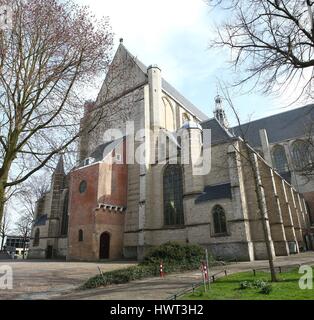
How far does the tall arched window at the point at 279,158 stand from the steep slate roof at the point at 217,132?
1680 centimetres

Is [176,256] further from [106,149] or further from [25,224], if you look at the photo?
[25,224]

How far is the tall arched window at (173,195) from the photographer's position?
25.3 metres

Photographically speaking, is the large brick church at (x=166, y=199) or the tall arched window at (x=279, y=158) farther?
the tall arched window at (x=279, y=158)

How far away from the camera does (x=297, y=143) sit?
38406 mm

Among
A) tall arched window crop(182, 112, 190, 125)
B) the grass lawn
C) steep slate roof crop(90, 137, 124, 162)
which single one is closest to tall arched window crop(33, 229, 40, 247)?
steep slate roof crop(90, 137, 124, 162)

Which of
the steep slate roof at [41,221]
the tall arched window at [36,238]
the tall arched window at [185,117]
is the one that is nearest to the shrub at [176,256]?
the tall arched window at [185,117]

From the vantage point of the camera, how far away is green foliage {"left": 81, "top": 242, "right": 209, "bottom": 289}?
11.6 metres

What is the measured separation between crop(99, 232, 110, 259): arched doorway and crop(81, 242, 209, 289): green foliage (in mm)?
11085

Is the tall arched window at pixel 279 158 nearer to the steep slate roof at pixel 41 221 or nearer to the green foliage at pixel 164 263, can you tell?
the green foliage at pixel 164 263

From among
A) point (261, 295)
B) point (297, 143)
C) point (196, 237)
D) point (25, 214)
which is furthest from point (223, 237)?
point (25, 214)

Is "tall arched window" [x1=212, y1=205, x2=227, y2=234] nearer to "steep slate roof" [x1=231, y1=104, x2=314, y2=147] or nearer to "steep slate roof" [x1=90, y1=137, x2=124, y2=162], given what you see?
"steep slate roof" [x1=90, y1=137, x2=124, y2=162]

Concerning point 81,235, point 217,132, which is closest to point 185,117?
point 217,132

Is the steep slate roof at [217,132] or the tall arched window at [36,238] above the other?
the steep slate roof at [217,132]
